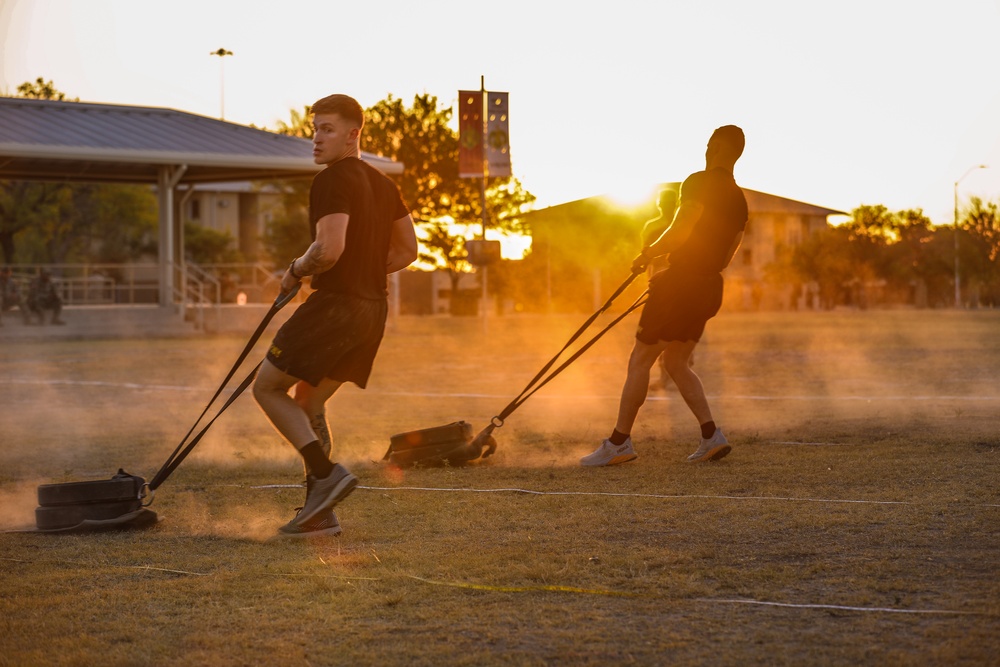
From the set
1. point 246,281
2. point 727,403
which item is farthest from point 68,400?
point 246,281

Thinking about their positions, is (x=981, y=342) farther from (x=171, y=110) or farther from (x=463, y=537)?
(x=171, y=110)

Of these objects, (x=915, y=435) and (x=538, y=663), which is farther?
(x=915, y=435)

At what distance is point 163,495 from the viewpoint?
650 centimetres

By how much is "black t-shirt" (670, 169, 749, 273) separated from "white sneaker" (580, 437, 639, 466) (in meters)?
1.06

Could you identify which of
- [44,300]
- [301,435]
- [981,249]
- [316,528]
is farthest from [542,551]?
[981,249]

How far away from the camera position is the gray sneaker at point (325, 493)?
523cm

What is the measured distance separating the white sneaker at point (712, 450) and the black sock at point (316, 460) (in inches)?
105

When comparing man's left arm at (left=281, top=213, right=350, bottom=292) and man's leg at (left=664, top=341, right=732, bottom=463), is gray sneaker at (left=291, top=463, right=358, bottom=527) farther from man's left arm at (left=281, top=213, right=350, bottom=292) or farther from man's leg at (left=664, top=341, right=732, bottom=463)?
man's leg at (left=664, top=341, right=732, bottom=463)

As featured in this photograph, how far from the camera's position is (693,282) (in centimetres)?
724

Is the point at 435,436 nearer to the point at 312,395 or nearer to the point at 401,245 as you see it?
the point at 312,395

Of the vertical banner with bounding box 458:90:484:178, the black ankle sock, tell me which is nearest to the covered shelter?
the vertical banner with bounding box 458:90:484:178

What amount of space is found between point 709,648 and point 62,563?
2.62 m

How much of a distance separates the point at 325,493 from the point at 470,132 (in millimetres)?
19550

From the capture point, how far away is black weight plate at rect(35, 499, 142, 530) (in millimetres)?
5523
